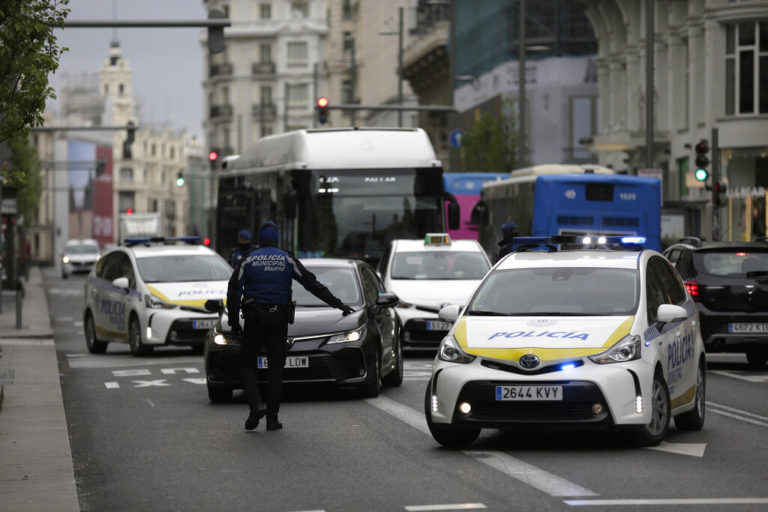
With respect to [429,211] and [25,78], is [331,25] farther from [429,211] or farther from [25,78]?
[25,78]

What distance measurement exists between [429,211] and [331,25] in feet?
350

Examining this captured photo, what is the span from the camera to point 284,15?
481 ft

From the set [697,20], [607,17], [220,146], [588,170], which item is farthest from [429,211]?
[220,146]

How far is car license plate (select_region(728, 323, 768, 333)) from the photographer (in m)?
21.0

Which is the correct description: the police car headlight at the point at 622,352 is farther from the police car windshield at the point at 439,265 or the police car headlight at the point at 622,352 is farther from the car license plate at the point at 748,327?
the police car windshield at the point at 439,265

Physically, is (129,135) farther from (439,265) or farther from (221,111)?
(221,111)

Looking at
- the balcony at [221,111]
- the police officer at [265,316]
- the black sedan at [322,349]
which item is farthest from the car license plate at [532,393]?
the balcony at [221,111]

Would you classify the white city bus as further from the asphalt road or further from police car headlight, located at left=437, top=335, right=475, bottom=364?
police car headlight, located at left=437, top=335, right=475, bottom=364

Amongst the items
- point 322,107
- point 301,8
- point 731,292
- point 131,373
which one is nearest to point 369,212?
point 131,373

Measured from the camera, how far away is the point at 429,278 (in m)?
25.0

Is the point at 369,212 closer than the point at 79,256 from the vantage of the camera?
Yes

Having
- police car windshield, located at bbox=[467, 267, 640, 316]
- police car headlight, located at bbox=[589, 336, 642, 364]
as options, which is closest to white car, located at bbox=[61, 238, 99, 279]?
police car windshield, located at bbox=[467, 267, 640, 316]

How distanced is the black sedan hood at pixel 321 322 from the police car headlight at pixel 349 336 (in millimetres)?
44

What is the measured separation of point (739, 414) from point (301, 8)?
134 metres
